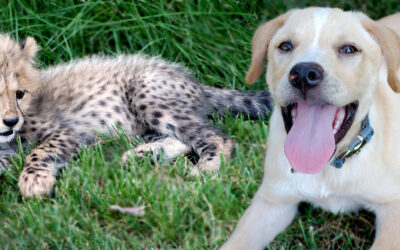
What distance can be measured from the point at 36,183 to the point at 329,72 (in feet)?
6.54

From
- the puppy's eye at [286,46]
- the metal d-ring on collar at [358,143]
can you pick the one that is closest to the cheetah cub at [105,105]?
the metal d-ring on collar at [358,143]

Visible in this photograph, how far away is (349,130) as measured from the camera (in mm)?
3549

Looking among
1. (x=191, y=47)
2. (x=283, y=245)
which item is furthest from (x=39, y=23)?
(x=283, y=245)

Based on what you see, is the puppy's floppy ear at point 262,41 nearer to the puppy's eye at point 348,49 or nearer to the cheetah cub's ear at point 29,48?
the puppy's eye at point 348,49

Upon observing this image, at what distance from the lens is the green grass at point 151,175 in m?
3.82

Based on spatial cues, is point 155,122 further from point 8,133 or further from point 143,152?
point 8,133

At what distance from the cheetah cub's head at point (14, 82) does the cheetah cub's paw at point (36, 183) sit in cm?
36

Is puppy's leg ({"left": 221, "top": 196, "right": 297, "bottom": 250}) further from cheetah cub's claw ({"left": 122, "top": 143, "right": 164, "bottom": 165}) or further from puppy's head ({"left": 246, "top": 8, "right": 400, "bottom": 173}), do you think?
cheetah cub's claw ({"left": 122, "top": 143, "right": 164, "bottom": 165})

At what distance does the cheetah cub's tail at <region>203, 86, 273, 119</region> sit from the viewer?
5164mm

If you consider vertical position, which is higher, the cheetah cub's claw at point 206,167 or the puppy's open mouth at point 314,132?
the puppy's open mouth at point 314,132

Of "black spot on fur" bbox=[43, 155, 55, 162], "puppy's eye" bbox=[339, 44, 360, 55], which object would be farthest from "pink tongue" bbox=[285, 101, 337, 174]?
"black spot on fur" bbox=[43, 155, 55, 162]

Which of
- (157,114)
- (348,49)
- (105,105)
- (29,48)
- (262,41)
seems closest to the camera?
(348,49)

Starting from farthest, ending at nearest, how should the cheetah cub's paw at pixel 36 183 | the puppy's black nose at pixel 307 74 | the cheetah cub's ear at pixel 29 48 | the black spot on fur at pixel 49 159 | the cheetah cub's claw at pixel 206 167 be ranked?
the cheetah cub's ear at pixel 29 48
the black spot on fur at pixel 49 159
the cheetah cub's claw at pixel 206 167
the cheetah cub's paw at pixel 36 183
the puppy's black nose at pixel 307 74

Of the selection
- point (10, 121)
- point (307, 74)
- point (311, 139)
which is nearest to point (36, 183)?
point (10, 121)
